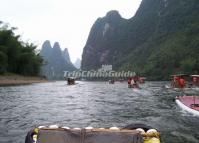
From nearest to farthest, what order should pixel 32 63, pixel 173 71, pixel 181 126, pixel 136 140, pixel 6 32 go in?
pixel 136 140
pixel 181 126
pixel 6 32
pixel 32 63
pixel 173 71

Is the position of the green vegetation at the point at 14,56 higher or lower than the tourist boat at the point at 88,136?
higher

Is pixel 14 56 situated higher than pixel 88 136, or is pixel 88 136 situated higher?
pixel 14 56

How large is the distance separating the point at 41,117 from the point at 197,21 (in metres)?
187

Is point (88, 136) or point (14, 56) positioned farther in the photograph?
point (14, 56)

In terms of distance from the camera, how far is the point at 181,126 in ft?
65.8

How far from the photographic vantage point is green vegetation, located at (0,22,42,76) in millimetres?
98938

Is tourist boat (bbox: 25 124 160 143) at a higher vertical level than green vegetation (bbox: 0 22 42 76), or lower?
lower

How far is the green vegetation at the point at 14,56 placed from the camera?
98.9m

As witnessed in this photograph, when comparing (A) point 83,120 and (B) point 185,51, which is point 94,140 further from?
(B) point 185,51

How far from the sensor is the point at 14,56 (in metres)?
109

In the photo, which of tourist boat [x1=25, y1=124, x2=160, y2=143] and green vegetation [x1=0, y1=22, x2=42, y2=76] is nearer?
tourist boat [x1=25, y1=124, x2=160, y2=143]

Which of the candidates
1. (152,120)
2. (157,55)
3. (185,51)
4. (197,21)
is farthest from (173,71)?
(152,120)

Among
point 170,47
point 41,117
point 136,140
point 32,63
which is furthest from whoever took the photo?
point 170,47

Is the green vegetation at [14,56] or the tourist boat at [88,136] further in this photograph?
the green vegetation at [14,56]
